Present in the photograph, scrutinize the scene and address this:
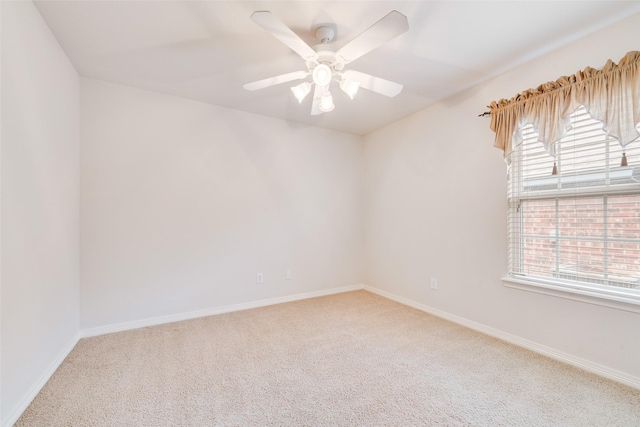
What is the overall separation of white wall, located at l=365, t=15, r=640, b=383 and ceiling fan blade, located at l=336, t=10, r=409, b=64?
1.58 metres

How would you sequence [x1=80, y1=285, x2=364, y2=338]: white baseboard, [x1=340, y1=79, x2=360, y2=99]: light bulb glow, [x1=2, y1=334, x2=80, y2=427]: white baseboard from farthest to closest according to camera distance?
1. [x1=80, y1=285, x2=364, y2=338]: white baseboard
2. [x1=340, y1=79, x2=360, y2=99]: light bulb glow
3. [x1=2, y1=334, x2=80, y2=427]: white baseboard

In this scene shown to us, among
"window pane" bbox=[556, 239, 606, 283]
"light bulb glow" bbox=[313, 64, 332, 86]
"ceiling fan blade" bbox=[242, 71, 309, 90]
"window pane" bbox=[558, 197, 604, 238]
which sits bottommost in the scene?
"window pane" bbox=[556, 239, 606, 283]

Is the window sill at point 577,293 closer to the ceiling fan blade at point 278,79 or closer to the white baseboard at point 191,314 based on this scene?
the white baseboard at point 191,314

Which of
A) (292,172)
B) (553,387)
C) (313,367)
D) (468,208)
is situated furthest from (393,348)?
(292,172)

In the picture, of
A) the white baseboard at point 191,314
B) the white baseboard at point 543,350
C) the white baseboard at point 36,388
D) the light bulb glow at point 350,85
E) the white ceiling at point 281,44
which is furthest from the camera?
the white baseboard at point 191,314

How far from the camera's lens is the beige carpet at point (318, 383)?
4.84 ft

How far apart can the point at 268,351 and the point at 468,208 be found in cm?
234

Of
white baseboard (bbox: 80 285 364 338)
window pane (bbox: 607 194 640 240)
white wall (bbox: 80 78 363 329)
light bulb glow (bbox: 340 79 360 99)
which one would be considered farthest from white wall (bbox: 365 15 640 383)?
light bulb glow (bbox: 340 79 360 99)

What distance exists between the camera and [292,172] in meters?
3.58

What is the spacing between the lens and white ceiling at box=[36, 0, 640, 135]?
5.43ft

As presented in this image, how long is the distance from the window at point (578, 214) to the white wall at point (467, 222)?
0.13 m

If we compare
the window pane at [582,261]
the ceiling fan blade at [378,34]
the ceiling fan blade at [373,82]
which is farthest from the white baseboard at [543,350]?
the ceiling fan blade at [378,34]

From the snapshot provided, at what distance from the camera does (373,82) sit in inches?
74.2

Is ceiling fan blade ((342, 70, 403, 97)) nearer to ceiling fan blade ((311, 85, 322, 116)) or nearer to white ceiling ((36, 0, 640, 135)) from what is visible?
ceiling fan blade ((311, 85, 322, 116))
